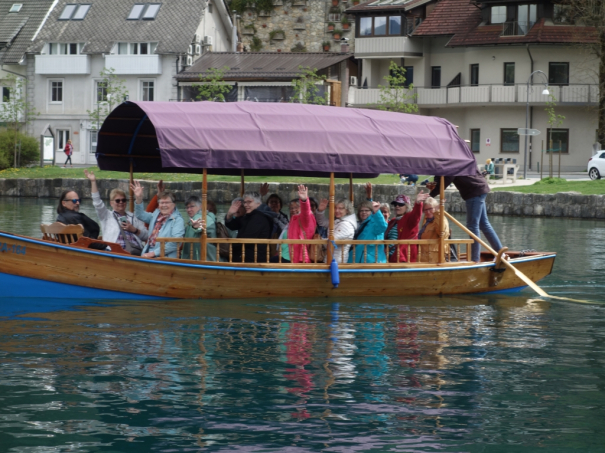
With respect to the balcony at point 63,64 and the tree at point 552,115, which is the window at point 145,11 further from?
the tree at point 552,115

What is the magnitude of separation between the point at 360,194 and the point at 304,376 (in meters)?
31.1

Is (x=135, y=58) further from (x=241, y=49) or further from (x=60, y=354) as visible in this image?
(x=60, y=354)

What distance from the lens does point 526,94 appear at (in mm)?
53312

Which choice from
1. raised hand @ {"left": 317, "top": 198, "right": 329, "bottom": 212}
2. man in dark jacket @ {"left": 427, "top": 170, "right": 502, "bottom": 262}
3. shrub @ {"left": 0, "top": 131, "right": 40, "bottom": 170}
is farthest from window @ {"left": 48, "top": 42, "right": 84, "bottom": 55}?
raised hand @ {"left": 317, "top": 198, "right": 329, "bottom": 212}

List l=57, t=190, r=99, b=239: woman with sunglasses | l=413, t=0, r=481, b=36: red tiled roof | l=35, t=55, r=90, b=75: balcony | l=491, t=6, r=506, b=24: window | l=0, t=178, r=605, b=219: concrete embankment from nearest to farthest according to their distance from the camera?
l=57, t=190, r=99, b=239: woman with sunglasses → l=0, t=178, r=605, b=219: concrete embankment → l=491, t=6, r=506, b=24: window → l=413, t=0, r=481, b=36: red tiled roof → l=35, t=55, r=90, b=75: balcony

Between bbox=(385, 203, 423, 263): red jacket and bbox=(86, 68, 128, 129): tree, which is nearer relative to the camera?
bbox=(385, 203, 423, 263): red jacket

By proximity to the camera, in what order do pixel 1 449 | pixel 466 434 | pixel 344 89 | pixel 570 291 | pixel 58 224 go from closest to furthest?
pixel 1 449 < pixel 466 434 < pixel 58 224 < pixel 570 291 < pixel 344 89

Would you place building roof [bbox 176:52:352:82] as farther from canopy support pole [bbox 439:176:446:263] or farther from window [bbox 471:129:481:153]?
canopy support pole [bbox 439:176:446:263]

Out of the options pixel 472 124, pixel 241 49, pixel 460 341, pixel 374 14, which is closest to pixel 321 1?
pixel 241 49

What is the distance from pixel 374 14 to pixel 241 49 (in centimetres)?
1235

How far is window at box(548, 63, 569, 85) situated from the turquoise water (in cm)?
4023

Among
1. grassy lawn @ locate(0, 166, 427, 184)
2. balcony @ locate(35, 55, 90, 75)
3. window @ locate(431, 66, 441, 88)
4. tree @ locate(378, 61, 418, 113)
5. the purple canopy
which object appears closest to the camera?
the purple canopy

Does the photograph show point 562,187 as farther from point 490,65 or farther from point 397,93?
point 490,65

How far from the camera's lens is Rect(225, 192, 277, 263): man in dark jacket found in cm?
1467
